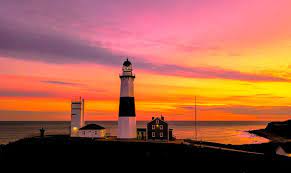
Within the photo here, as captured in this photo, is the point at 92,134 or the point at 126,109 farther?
the point at 92,134

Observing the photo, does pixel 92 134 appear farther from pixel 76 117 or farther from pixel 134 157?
pixel 134 157

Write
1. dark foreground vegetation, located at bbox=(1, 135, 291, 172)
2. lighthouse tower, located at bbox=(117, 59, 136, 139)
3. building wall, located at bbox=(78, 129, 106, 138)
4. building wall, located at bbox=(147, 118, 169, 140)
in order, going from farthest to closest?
building wall, located at bbox=(78, 129, 106, 138) < building wall, located at bbox=(147, 118, 169, 140) < lighthouse tower, located at bbox=(117, 59, 136, 139) < dark foreground vegetation, located at bbox=(1, 135, 291, 172)

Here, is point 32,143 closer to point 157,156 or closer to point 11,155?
point 11,155

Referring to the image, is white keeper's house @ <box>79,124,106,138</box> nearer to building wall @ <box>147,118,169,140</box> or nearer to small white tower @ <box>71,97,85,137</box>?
small white tower @ <box>71,97,85,137</box>

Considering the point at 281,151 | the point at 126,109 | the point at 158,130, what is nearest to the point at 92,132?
the point at 126,109

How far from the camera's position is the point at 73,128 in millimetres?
69188

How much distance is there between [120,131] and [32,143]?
53.6 feet

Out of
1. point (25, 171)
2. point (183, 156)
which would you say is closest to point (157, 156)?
point (183, 156)

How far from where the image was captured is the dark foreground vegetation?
1651 inches

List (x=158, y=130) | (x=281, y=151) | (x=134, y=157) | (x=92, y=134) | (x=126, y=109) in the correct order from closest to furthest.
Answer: (x=134, y=157), (x=281, y=151), (x=126, y=109), (x=158, y=130), (x=92, y=134)

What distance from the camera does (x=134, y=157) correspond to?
47.3 m

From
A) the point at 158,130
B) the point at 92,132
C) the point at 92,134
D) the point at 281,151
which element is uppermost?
the point at 158,130

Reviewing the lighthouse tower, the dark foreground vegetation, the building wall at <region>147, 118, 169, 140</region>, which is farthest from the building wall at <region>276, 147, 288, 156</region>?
the lighthouse tower

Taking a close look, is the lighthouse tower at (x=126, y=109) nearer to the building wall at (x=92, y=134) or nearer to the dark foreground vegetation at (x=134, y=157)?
the dark foreground vegetation at (x=134, y=157)
